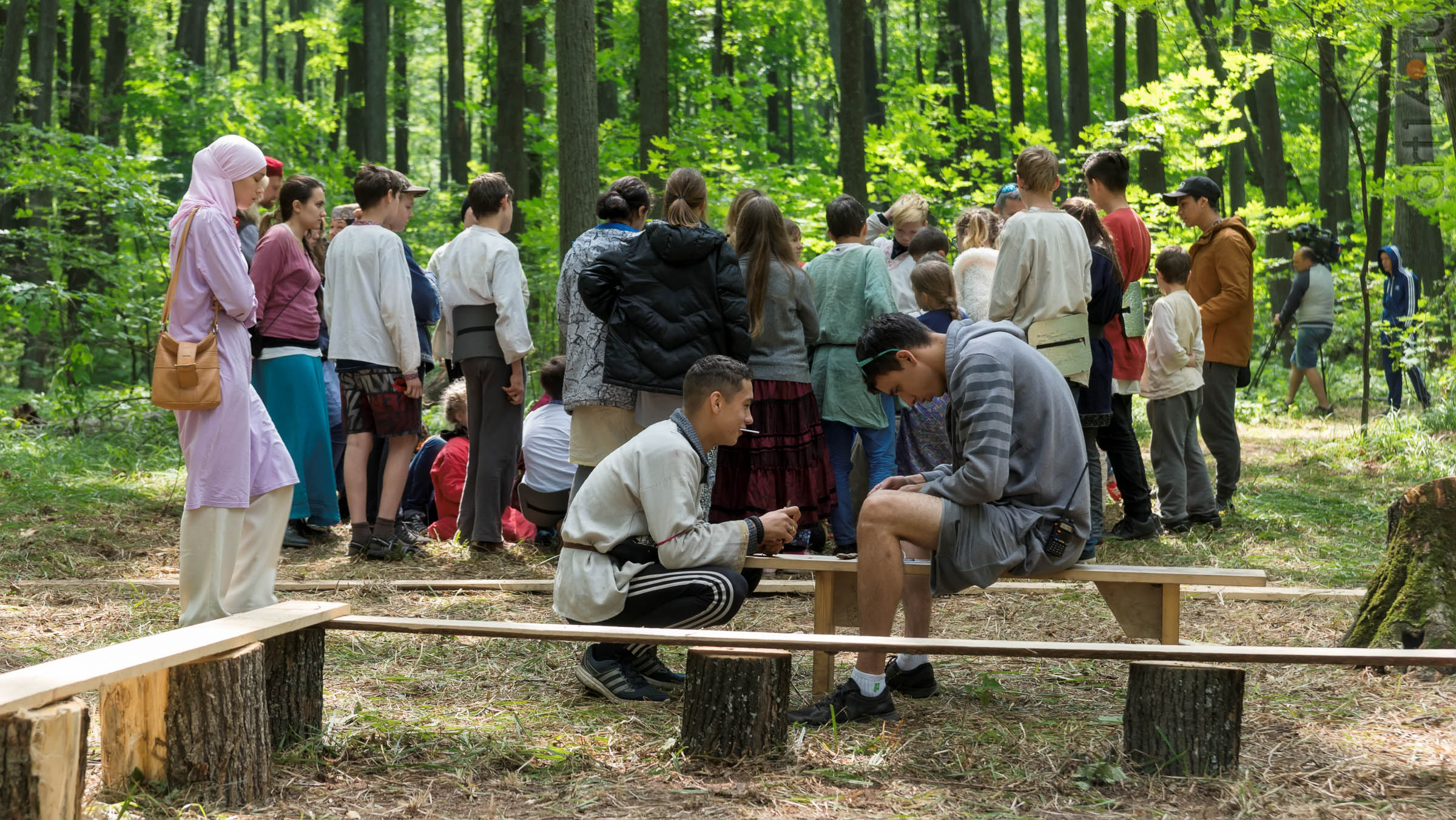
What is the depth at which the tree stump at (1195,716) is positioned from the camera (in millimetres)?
3250

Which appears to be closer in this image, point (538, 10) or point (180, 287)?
point (180, 287)

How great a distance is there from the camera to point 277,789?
125 inches

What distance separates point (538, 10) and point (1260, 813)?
626 inches

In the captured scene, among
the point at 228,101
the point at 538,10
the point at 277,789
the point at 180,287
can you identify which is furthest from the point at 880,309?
the point at 228,101

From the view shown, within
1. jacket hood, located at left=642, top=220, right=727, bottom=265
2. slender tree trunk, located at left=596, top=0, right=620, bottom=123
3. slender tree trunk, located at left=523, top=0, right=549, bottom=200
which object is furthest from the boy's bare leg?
slender tree trunk, located at left=596, top=0, right=620, bottom=123

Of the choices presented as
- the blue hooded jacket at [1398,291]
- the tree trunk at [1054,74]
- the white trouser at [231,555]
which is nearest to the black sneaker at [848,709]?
the white trouser at [231,555]

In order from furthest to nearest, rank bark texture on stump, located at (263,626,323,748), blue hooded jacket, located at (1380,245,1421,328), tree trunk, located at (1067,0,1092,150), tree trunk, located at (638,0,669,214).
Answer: tree trunk, located at (1067,0,1092,150) < blue hooded jacket, located at (1380,245,1421,328) < tree trunk, located at (638,0,669,214) < bark texture on stump, located at (263,626,323,748)

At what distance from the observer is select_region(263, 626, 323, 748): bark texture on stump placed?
136 inches

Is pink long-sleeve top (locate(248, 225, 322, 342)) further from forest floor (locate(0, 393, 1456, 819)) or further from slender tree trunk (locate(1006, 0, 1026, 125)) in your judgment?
slender tree trunk (locate(1006, 0, 1026, 125))

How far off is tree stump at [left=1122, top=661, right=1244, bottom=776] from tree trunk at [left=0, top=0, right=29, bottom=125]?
1523cm

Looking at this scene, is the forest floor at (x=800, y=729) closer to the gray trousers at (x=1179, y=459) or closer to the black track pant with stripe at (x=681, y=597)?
the black track pant with stripe at (x=681, y=597)

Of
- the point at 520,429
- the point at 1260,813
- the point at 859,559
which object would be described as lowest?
the point at 1260,813

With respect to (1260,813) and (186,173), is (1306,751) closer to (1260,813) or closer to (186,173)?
(1260,813)

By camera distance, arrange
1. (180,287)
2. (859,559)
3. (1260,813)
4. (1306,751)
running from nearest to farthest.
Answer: (1260,813)
(1306,751)
(859,559)
(180,287)
